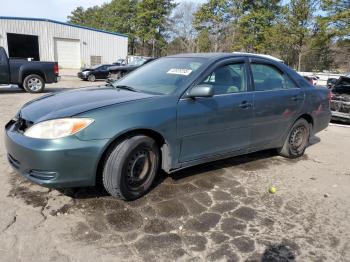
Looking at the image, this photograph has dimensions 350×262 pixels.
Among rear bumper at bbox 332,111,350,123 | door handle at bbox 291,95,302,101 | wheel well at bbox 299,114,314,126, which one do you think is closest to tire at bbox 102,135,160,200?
door handle at bbox 291,95,302,101

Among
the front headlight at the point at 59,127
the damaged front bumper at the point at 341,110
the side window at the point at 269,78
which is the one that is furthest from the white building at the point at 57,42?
the front headlight at the point at 59,127

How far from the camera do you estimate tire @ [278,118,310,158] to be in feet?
17.2

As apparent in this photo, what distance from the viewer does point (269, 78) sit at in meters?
4.76

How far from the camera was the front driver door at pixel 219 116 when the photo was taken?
372 centimetres

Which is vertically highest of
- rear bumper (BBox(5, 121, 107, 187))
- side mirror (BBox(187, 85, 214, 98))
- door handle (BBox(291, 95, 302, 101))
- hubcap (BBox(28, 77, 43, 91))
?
side mirror (BBox(187, 85, 214, 98))

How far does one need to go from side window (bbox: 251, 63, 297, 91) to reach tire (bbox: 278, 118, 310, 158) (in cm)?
67

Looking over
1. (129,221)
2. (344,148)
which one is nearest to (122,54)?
(344,148)

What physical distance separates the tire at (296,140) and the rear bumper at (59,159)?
3283mm

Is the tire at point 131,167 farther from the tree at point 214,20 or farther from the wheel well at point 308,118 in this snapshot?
the tree at point 214,20

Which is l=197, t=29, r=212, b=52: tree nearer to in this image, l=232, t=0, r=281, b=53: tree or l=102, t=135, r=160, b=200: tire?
l=232, t=0, r=281, b=53: tree

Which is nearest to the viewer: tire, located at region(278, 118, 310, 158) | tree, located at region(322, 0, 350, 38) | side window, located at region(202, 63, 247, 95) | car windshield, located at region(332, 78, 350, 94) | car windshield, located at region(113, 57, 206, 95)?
car windshield, located at region(113, 57, 206, 95)

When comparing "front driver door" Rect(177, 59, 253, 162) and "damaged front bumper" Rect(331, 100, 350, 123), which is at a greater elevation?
"front driver door" Rect(177, 59, 253, 162)

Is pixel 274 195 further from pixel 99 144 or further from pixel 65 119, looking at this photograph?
pixel 65 119

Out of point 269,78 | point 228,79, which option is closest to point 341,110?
point 269,78
